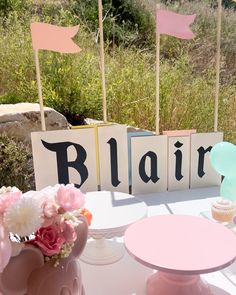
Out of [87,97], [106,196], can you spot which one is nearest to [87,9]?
[87,97]

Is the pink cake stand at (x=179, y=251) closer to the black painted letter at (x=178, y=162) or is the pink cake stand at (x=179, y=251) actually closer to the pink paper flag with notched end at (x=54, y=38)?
the black painted letter at (x=178, y=162)

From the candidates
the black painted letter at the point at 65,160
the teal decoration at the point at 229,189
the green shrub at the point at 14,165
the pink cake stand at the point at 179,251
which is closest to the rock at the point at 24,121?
the green shrub at the point at 14,165

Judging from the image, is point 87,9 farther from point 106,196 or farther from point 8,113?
point 106,196

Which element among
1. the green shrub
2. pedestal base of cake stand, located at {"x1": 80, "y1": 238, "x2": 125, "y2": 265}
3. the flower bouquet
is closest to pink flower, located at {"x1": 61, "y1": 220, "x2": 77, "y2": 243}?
the flower bouquet

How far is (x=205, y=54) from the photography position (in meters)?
3.29

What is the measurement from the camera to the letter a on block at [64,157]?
0.99 meters

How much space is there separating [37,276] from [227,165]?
58 centimetres

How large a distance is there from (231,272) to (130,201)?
27 centimetres

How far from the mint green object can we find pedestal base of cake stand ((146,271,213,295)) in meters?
0.32

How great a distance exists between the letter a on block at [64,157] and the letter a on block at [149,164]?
12cm

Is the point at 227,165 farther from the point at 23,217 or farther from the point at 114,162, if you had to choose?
the point at 23,217

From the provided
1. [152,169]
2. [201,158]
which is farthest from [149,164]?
[201,158]

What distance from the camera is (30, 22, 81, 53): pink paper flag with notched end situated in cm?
93

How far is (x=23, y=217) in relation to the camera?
493mm
